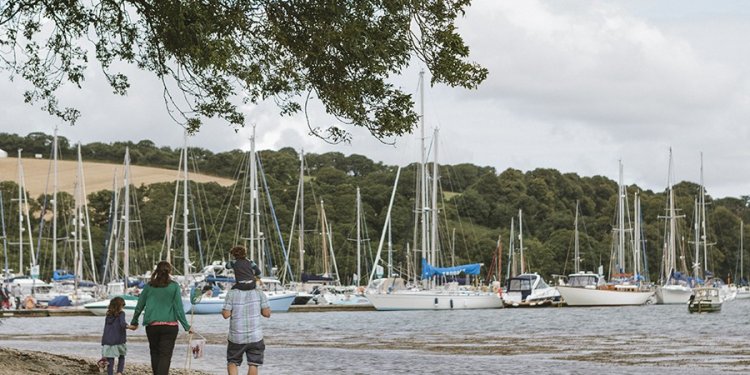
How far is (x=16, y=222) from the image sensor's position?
11081 cm

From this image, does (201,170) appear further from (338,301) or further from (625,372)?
(625,372)

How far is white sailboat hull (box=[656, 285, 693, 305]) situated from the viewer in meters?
97.2

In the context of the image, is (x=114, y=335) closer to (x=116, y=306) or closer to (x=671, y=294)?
(x=116, y=306)

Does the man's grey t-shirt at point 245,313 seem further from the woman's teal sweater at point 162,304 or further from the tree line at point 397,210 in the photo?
the tree line at point 397,210

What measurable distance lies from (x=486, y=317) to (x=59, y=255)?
4918 centimetres

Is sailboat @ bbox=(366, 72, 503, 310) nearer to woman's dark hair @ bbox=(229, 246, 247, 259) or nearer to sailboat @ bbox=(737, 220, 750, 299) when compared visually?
woman's dark hair @ bbox=(229, 246, 247, 259)

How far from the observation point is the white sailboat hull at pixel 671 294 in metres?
97.2

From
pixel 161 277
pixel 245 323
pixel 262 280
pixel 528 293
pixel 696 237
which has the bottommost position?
pixel 528 293

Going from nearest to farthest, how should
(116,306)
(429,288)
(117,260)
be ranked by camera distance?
(116,306) < (429,288) < (117,260)

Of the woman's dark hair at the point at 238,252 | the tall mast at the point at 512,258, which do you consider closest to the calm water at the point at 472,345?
the woman's dark hair at the point at 238,252

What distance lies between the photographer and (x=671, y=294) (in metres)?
97.6

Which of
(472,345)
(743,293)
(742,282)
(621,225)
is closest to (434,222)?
(621,225)

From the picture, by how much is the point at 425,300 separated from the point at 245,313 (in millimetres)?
59986

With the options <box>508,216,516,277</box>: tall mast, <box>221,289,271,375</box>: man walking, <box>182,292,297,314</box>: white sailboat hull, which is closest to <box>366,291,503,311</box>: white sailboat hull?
<box>182,292,297,314</box>: white sailboat hull
